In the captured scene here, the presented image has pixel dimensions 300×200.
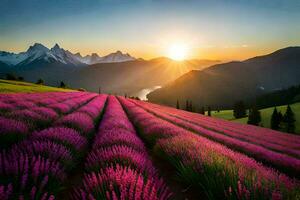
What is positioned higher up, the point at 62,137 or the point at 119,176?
the point at 119,176

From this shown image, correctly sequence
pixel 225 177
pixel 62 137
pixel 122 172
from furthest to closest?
1. pixel 62 137
2. pixel 225 177
3. pixel 122 172

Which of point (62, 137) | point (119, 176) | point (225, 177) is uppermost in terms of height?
point (119, 176)

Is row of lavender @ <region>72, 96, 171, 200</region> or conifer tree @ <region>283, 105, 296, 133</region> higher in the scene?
row of lavender @ <region>72, 96, 171, 200</region>

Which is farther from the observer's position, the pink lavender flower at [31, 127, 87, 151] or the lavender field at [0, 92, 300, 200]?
the pink lavender flower at [31, 127, 87, 151]

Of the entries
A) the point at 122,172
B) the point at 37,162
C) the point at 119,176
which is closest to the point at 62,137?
the point at 37,162

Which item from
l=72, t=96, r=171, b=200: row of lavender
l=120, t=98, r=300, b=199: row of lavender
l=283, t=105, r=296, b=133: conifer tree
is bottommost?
l=283, t=105, r=296, b=133: conifer tree

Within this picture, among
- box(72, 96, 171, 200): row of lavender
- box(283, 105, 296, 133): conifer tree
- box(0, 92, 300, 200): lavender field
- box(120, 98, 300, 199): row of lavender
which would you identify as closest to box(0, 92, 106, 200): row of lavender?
box(0, 92, 300, 200): lavender field

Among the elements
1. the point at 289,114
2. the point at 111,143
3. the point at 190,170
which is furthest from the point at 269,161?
the point at 289,114

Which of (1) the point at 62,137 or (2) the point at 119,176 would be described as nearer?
(2) the point at 119,176

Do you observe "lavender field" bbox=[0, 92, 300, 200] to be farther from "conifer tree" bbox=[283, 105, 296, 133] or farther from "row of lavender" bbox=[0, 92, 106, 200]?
"conifer tree" bbox=[283, 105, 296, 133]

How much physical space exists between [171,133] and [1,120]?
543 centimetres

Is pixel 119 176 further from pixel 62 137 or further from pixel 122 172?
pixel 62 137

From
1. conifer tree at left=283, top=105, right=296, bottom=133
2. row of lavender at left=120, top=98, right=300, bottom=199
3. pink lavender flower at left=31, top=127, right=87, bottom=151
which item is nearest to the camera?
row of lavender at left=120, top=98, right=300, bottom=199

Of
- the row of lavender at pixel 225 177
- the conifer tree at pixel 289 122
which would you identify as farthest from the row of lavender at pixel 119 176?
the conifer tree at pixel 289 122
